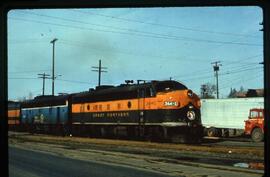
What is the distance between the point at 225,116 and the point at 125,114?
1328 cm

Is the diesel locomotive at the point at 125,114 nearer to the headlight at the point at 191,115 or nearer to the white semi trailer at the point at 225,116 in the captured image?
the headlight at the point at 191,115

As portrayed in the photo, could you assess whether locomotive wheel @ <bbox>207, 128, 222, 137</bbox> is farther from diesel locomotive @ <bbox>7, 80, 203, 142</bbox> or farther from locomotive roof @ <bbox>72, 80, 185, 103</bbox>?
locomotive roof @ <bbox>72, 80, 185, 103</bbox>

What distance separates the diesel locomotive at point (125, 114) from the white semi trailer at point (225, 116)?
9.23 m

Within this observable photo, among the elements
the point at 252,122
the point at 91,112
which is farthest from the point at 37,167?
the point at 252,122

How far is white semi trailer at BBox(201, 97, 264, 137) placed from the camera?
33.1 meters

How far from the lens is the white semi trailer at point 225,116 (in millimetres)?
33094

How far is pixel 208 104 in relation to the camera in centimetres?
3594

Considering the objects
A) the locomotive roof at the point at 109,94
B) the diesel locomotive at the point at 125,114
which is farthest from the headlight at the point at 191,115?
the locomotive roof at the point at 109,94

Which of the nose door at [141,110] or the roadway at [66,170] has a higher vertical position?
the nose door at [141,110]

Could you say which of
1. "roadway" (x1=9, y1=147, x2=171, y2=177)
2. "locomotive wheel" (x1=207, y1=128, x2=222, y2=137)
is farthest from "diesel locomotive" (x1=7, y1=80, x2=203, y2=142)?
"locomotive wheel" (x1=207, y1=128, x2=222, y2=137)

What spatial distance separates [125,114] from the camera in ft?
79.0

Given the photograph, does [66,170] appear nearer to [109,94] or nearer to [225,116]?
[109,94]

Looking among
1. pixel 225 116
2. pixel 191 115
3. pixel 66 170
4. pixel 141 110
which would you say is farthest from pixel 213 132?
pixel 66 170

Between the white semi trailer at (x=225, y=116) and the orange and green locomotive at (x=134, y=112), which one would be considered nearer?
the orange and green locomotive at (x=134, y=112)
